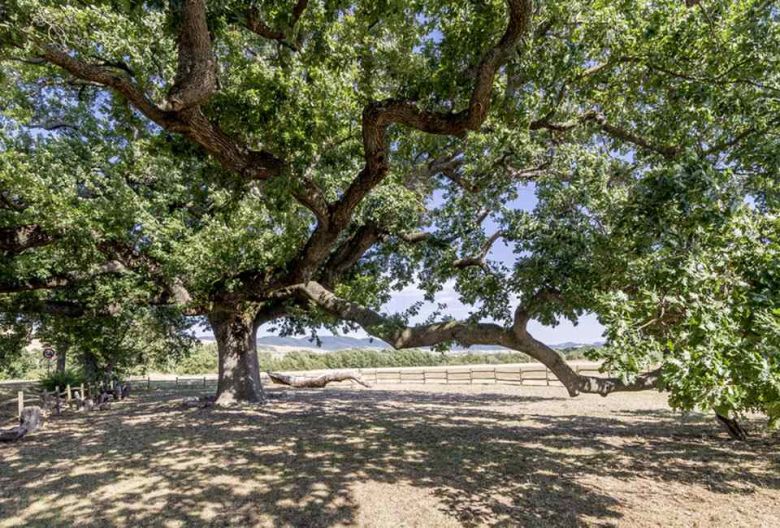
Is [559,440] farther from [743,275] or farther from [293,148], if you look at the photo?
[293,148]

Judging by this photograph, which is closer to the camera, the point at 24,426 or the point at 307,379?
the point at 24,426

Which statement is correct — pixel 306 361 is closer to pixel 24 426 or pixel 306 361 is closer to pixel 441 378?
pixel 441 378

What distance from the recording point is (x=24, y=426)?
10.2 meters

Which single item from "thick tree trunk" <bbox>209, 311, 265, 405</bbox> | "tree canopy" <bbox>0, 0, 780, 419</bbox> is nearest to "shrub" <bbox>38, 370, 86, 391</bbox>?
"tree canopy" <bbox>0, 0, 780, 419</bbox>

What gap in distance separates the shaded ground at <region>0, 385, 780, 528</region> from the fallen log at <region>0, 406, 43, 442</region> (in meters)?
0.38

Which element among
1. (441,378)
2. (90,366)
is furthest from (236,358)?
Result: (441,378)

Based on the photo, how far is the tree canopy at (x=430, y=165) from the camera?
3.78 meters

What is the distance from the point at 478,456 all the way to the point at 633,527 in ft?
10.3

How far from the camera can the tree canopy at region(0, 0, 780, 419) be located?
3775mm

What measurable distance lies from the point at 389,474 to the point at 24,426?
10.2 meters

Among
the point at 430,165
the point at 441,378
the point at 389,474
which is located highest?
the point at 430,165

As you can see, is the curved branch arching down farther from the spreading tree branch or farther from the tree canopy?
the spreading tree branch

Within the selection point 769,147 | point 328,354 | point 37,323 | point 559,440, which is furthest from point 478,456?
point 328,354

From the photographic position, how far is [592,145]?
9.36 meters
